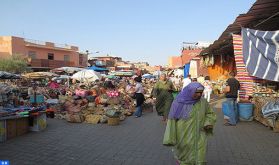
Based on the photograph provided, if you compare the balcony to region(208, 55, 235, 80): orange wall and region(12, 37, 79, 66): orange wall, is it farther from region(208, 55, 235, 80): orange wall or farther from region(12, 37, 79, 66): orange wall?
region(208, 55, 235, 80): orange wall

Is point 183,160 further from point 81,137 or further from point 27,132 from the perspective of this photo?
point 27,132

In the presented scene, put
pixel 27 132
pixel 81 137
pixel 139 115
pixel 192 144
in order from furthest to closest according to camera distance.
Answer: pixel 139 115, pixel 27 132, pixel 81 137, pixel 192 144

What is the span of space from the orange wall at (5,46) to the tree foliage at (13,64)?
111 inches

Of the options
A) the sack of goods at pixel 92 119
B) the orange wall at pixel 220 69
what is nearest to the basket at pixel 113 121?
the sack of goods at pixel 92 119

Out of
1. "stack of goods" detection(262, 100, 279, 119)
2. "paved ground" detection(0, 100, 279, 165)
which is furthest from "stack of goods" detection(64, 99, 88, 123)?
"stack of goods" detection(262, 100, 279, 119)

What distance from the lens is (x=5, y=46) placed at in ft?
152

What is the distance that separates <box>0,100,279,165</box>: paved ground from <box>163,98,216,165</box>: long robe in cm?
161

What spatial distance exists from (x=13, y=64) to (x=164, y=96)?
37386 millimetres

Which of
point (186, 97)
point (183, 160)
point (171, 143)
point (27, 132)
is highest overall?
point (186, 97)

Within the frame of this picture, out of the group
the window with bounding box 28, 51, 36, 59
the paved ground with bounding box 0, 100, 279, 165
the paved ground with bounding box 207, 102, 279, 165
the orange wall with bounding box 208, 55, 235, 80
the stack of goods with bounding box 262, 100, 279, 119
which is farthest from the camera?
the window with bounding box 28, 51, 36, 59

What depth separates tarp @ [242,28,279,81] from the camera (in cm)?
672

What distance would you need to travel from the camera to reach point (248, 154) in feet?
18.9

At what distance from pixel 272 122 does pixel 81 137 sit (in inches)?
201

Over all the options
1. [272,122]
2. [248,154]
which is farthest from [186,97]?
[272,122]
